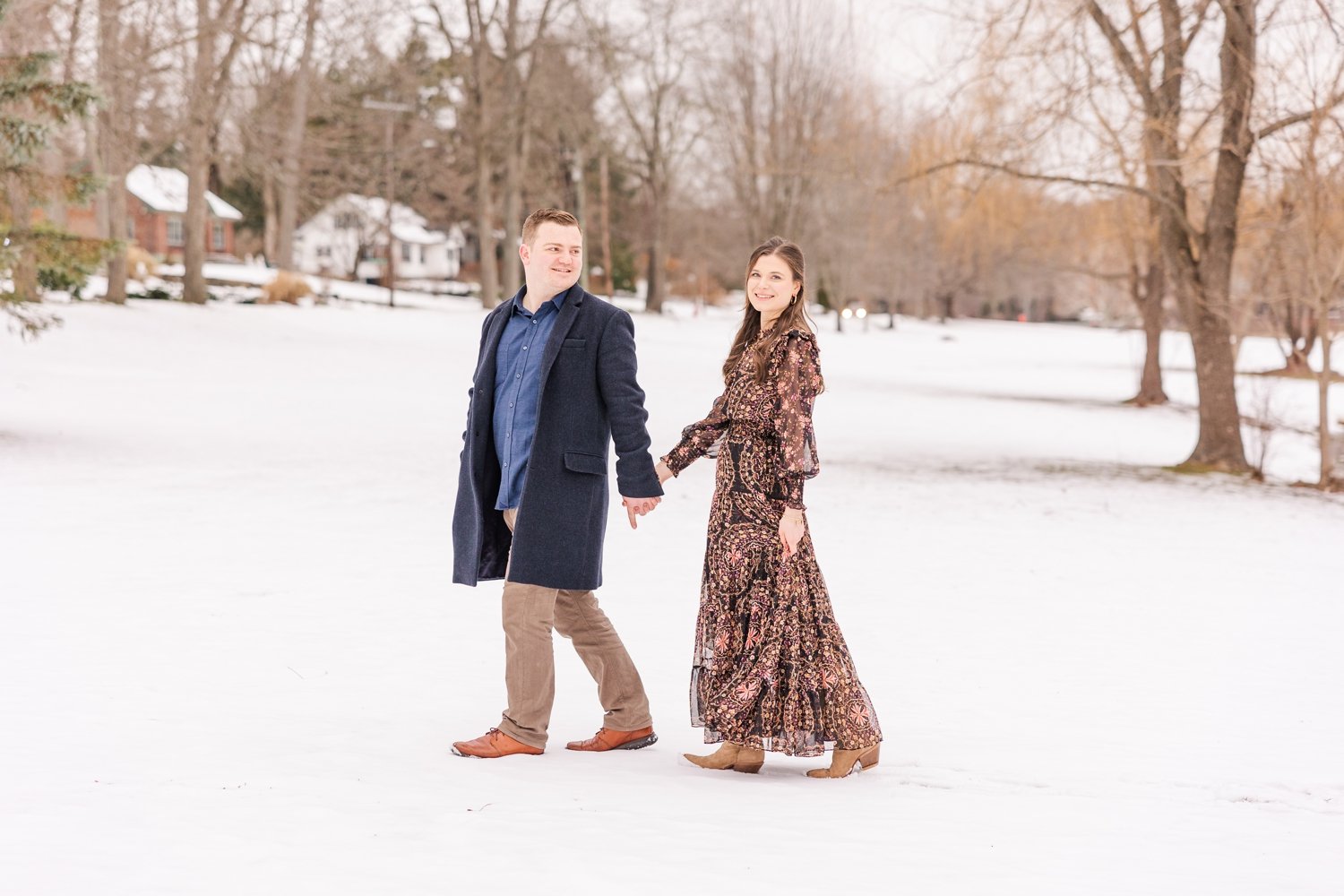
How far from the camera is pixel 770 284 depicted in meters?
5.20

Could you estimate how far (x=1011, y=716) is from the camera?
6602 millimetres

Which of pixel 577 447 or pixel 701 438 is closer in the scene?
pixel 577 447

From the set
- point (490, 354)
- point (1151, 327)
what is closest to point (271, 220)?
point (1151, 327)

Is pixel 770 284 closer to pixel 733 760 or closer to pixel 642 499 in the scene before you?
pixel 642 499

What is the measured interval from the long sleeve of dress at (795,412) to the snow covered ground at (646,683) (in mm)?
1099

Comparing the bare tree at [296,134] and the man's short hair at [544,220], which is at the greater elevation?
the bare tree at [296,134]

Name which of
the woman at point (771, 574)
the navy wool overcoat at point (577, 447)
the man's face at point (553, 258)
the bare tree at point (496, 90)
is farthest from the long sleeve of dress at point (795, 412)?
the bare tree at point (496, 90)

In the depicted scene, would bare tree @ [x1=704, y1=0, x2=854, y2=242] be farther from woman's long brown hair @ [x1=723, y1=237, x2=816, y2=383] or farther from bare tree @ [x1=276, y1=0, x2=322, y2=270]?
woman's long brown hair @ [x1=723, y1=237, x2=816, y2=383]

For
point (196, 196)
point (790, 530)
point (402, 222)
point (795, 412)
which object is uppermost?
point (402, 222)

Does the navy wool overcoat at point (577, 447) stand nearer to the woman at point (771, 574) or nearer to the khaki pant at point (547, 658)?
the khaki pant at point (547, 658)

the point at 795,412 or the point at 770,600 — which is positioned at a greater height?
the point at 795,412

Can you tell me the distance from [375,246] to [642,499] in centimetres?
6741

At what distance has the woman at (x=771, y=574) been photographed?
513 centimetres

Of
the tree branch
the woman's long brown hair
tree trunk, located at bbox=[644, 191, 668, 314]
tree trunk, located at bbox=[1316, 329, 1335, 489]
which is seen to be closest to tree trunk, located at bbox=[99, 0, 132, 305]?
the tree branch
